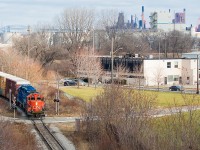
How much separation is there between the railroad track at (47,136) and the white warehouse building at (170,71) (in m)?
40.5

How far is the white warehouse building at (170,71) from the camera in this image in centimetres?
7288

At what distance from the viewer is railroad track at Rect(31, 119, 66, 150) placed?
24.5m

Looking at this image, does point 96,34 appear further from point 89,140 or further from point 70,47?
point 89,140

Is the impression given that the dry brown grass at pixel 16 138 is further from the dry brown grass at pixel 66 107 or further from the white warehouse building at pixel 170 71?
the white warehouse building at pixel 170 71

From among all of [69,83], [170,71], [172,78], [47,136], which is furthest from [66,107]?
[172,78]

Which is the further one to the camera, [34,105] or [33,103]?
[33,103]

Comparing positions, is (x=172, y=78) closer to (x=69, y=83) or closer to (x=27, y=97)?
(x=69, y=83)

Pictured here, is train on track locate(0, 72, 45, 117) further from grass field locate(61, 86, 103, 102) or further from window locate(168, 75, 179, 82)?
window locate(168, 75, 179, 82)

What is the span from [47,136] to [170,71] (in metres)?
50.9

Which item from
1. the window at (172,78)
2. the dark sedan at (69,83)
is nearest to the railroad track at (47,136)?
the dark sedan at (69,83)

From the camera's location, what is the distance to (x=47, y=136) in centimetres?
2780

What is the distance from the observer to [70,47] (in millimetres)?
96812

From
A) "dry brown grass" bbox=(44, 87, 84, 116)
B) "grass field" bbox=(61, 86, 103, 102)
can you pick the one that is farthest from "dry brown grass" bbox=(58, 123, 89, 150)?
"grass field" bbox=(61, 86, 103, 102)

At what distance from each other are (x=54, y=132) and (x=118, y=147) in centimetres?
1194
